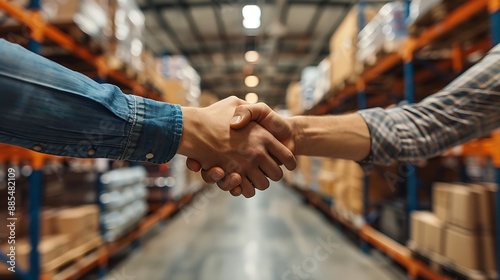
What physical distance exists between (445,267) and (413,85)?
1.61 meters

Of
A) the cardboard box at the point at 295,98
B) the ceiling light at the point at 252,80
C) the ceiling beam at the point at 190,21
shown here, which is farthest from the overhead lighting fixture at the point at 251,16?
the cardboard box at the point at 295,98

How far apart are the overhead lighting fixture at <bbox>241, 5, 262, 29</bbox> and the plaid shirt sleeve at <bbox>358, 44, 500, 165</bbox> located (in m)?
1.17

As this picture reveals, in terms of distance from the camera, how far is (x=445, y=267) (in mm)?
2271

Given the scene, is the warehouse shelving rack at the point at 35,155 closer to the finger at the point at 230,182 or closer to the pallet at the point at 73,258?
the pallet at the point at 73,258

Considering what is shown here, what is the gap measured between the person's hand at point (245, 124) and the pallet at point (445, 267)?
173 centimetres

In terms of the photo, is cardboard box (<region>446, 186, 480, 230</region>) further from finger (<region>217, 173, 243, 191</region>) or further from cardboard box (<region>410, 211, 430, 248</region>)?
finger (<region>217, 173, 243, 191</region>)

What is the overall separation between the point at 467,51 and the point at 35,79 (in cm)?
331

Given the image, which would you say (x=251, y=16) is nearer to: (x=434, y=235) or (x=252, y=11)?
(x=252, y=11)

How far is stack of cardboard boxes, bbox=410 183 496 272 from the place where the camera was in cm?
205

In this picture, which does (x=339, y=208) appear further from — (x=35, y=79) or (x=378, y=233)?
(x=35, y=79)

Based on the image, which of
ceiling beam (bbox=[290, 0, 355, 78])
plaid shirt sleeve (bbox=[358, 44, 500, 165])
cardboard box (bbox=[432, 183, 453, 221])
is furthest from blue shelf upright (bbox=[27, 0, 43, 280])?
ceiling beam (bbox=[290, 0, 355, 78])

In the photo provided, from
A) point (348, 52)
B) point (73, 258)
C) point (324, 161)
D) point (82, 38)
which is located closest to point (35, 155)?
point (73, 258)

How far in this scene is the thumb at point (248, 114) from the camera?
1158mm

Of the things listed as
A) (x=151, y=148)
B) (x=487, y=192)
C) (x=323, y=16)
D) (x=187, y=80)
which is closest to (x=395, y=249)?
(x=487, y=192)
